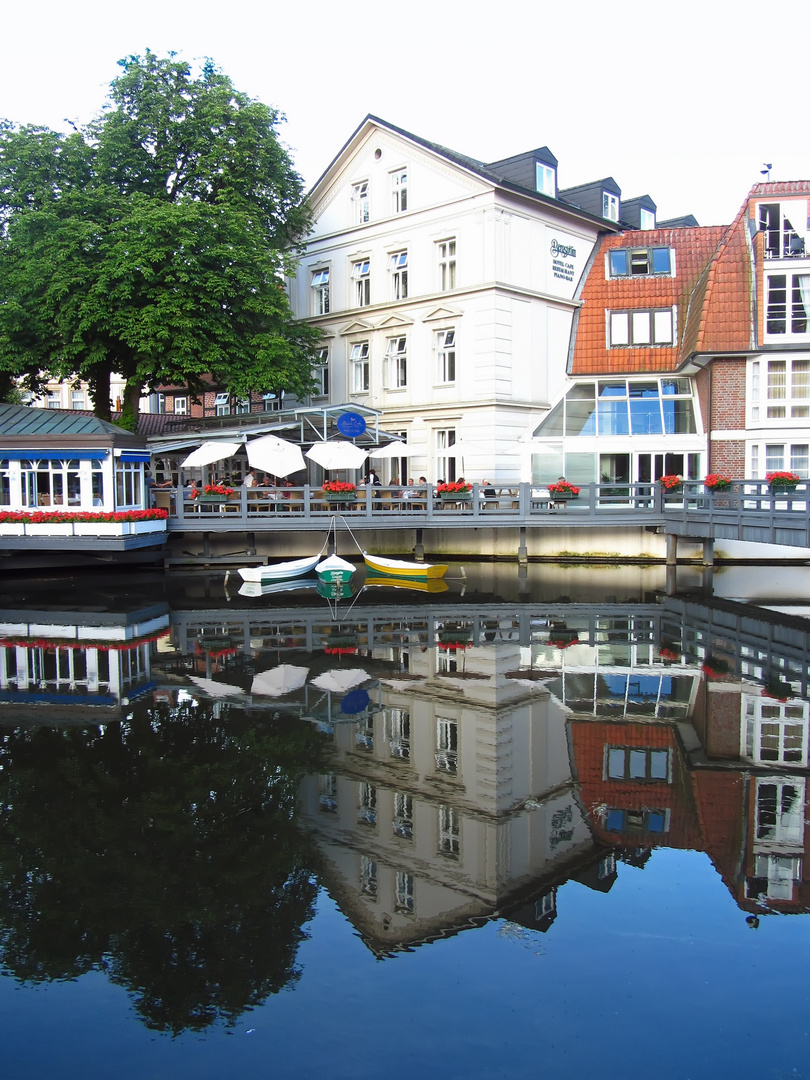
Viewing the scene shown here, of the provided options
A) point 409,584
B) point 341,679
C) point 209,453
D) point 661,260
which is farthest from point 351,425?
point 341,679

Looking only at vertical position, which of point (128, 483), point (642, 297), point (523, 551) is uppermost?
point (642, 297)

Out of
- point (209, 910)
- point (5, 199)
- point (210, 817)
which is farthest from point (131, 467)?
point (209, 910)

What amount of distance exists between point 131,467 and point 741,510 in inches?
704

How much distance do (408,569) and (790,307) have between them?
1561 cm

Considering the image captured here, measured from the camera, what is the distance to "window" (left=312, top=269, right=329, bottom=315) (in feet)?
126

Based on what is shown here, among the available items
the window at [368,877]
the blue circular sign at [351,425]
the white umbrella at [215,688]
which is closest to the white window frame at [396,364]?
the blue circular sign at [351,425]

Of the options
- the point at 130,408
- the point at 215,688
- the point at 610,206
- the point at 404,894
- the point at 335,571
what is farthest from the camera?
the point at 610,206

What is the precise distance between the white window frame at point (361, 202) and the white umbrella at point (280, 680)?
25.6 metres

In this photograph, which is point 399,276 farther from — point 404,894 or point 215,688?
point 404,894

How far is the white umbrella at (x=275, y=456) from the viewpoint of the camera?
2880cm

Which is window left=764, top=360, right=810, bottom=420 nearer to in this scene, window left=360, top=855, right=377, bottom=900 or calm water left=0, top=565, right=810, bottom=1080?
calm water left=0, top=565, right=810, bottom=1080

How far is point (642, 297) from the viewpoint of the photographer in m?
34.0

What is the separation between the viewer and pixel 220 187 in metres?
32.0

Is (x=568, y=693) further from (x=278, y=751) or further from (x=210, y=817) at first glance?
(x=210, y=817)
